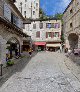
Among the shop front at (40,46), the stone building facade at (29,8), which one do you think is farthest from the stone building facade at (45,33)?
the stone building facade at (29,8)

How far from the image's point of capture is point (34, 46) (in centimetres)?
4334

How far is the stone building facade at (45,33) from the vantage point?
1698 inches

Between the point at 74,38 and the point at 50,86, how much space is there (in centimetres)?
2922

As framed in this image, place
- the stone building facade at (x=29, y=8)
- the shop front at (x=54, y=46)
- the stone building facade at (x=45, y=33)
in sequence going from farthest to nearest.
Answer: the stone building facade at (x=29, y=8) → the stone building facade at (x=45, y=33) → the shop front at (x=54, y=46)

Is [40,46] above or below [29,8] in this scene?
below

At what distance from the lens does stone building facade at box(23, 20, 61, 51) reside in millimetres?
43125

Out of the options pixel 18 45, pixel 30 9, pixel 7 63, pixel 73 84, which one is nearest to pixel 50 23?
pixel 30 9

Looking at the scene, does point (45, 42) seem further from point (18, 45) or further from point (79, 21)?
point (18, 45)

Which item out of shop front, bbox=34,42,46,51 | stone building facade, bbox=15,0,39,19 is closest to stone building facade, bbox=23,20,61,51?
shop front, bbox=34,42,46,51

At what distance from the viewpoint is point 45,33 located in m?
43.9

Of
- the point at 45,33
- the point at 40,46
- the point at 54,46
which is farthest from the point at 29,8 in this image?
the point at 54,46

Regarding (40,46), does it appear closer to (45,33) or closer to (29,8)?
(45,33)

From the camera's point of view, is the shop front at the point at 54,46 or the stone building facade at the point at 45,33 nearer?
the shop front at the point at 54,46

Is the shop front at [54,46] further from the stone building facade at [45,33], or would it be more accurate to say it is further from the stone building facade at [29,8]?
the stone building facade at [29,8]
